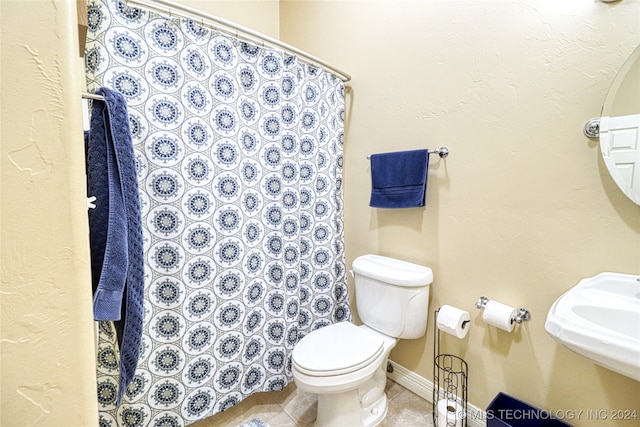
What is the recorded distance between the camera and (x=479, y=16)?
1.23 meters

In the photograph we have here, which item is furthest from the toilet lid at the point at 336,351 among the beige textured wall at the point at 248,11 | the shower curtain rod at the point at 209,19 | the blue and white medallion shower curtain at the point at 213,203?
the beige textured wall at the point at 248,11

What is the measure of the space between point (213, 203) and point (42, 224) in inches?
36.9

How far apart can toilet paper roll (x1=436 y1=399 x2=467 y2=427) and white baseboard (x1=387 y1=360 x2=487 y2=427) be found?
75 mm

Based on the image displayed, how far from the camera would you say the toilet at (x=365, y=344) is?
1192 millimetres

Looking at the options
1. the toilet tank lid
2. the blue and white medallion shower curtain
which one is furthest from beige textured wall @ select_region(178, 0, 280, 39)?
the toilet tank lid

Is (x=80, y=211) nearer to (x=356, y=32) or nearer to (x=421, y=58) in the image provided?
(x=421, y=58)

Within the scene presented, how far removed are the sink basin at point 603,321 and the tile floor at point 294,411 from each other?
904 mm

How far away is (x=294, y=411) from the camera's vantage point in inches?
58.9

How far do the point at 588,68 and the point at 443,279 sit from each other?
989mm

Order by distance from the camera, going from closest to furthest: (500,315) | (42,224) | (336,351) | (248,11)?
1. (42,224)
2. (500,315)
3. (336,351)
4. (248,11)

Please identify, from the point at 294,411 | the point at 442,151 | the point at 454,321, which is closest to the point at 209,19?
the point at 442,151

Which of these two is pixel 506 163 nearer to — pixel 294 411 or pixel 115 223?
pixel 115 223

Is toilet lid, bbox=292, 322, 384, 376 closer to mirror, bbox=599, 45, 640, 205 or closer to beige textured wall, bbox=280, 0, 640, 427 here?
beige textured wall, bbox=280, 0, 640, 427

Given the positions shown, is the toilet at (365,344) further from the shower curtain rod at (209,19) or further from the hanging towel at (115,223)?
the shower curtain rod at (209,19)
